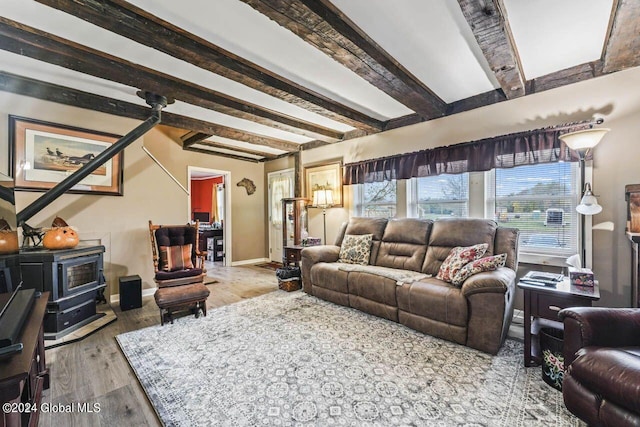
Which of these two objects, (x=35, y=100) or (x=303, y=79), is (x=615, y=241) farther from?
(x=35, y=100)

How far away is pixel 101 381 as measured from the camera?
6.53ft

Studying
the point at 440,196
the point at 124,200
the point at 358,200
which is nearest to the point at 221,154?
the point at 124,200

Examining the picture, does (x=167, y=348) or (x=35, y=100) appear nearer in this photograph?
(x=167, y=348)

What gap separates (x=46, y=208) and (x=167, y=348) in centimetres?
239

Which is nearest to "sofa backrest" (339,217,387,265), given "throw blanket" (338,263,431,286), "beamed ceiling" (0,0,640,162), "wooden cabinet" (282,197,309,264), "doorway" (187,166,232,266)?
"throw blanket" (338,263,431,286)

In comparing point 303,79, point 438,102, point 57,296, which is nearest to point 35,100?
point 57,296

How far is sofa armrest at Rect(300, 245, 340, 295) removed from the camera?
385 centimetres

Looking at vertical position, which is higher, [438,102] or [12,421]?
[438,102]

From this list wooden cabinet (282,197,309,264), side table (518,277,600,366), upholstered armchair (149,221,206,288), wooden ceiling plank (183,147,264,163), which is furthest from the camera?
wooden ceiling plank (183,147,264,163)

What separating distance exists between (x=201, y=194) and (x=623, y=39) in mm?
9664

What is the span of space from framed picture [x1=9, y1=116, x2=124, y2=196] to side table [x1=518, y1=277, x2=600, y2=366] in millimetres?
4780

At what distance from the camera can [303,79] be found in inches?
114

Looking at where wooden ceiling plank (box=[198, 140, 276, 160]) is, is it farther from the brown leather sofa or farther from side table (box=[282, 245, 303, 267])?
the brown leather sofa

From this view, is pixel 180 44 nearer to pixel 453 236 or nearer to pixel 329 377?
pixel 329 377
